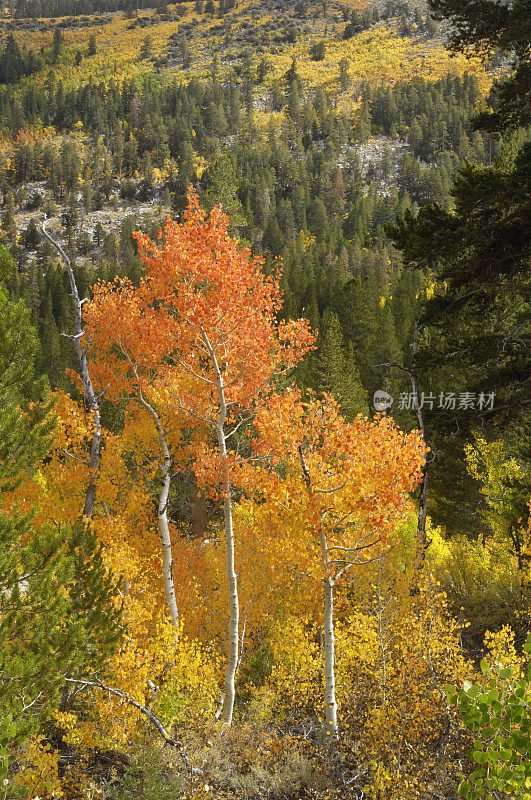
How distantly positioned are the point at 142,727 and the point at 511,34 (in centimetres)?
1444

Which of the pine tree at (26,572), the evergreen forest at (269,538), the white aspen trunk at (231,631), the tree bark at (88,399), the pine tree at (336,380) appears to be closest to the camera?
the pine tree at (26,572)

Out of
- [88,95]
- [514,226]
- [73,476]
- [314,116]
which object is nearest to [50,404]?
[73,476]

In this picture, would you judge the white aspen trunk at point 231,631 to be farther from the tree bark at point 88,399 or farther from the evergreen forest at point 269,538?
the tree bark at point 88,399

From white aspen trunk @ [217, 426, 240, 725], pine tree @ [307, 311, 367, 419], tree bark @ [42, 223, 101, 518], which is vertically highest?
tree bark @ [42, 223, 101, 518]

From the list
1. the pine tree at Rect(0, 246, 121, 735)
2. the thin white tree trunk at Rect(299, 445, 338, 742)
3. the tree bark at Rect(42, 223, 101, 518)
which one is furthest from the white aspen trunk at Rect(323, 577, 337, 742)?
the tree bark at Rect(42, 223, 101, 518)

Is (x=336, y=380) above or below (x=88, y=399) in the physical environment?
below

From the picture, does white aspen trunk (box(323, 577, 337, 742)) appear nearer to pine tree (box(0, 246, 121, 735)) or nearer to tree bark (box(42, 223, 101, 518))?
pine tree (box(0, 246, 121, 735))

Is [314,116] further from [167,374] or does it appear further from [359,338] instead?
[167,374]

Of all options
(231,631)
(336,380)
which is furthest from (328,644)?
(336,380)

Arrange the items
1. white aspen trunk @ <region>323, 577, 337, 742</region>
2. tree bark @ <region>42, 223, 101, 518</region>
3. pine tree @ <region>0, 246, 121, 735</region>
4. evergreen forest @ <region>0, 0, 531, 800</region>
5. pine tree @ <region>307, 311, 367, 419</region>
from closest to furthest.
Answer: pine tree @ <region>0, 246, 121, 735</region>
evergreen forest @ <region>0, 0, 531, 800</region>
white aspen trunk @ <region>323, 577, 337, 742</region>
tree bark @ <region>42, 223, 101, 518</region>
pine tree @ <region>307, 311, 367, 419</region>

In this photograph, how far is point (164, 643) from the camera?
12.2 meters

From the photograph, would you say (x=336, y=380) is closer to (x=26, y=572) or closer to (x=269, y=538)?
(x=269, y=538)

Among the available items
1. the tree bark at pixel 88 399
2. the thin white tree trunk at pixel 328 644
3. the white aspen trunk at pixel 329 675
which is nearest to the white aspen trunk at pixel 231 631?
the thin white tree trunk at pixel 328 644

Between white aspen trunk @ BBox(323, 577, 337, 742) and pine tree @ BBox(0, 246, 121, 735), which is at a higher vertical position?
pine tree @ BBox(0, 246, 121, 735)
